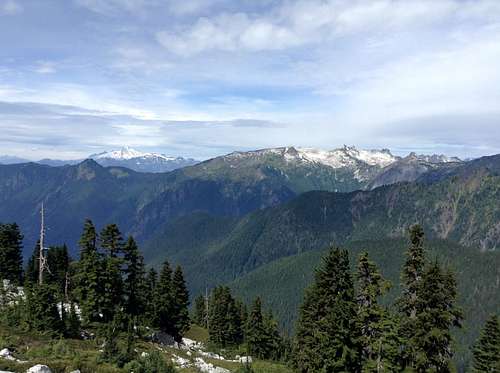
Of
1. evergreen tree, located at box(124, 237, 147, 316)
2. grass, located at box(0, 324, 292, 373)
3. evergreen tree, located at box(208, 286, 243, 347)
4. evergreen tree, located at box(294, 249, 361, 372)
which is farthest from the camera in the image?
evergreen tree, located at box(208, 286, 243, 347)

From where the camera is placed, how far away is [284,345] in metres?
122

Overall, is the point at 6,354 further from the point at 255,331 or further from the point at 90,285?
the point at 255,331

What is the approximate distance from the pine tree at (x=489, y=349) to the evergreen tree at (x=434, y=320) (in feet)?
91.8

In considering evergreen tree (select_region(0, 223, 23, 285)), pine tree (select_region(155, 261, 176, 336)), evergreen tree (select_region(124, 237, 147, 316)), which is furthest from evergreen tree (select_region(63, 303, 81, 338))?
evergreen tree (select_region(0, 223, 23, 285))

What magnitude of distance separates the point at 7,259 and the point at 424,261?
7064 cm

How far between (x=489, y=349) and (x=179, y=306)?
49.8m

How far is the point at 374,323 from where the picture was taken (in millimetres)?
38312

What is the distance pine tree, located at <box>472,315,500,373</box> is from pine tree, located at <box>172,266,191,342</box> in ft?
154

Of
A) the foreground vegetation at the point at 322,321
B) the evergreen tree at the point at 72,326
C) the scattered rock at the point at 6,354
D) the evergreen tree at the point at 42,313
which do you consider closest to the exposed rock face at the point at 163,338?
the foreground vegetation at the point at 322,321

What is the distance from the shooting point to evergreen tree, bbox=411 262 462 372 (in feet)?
117

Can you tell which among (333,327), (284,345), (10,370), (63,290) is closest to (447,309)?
(333,327)

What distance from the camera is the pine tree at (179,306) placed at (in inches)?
3076

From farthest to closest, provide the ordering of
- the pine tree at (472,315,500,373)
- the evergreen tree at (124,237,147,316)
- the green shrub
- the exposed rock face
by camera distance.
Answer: the exposed rock face
the evergreen tree at (124,237,147,316)
the pine tree at (472,315,500,373)
the green shrub

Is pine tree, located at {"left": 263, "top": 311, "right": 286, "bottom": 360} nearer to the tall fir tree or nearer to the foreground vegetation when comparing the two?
the tall fir tree
